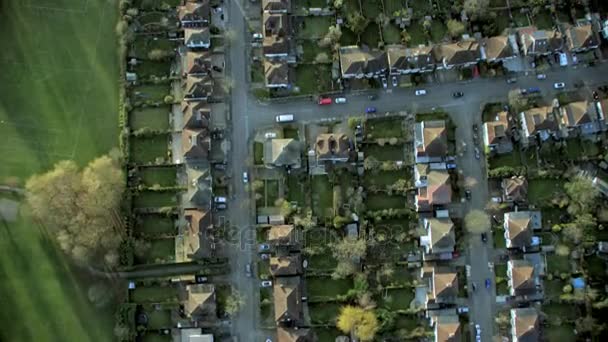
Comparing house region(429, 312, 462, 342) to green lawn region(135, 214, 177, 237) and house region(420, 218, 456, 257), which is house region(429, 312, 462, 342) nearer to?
house region(420, 218, 456, 257)

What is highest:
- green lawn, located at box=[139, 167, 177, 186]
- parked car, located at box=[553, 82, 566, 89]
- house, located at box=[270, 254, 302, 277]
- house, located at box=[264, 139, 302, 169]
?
parked car, located at box=[553, 82, 566, 89]

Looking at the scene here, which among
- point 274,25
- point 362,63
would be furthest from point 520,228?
point 274,25

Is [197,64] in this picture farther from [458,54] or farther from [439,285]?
[439,285]

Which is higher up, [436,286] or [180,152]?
[180,152]

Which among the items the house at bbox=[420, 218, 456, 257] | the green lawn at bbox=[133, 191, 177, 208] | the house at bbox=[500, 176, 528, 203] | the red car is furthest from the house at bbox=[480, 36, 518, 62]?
the green lawn at bbox=[133, 191, 177, 208]

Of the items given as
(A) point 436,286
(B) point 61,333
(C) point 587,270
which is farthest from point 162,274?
(C) point 587,270

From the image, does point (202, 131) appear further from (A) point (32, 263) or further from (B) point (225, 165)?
(A) point (32, 263)
